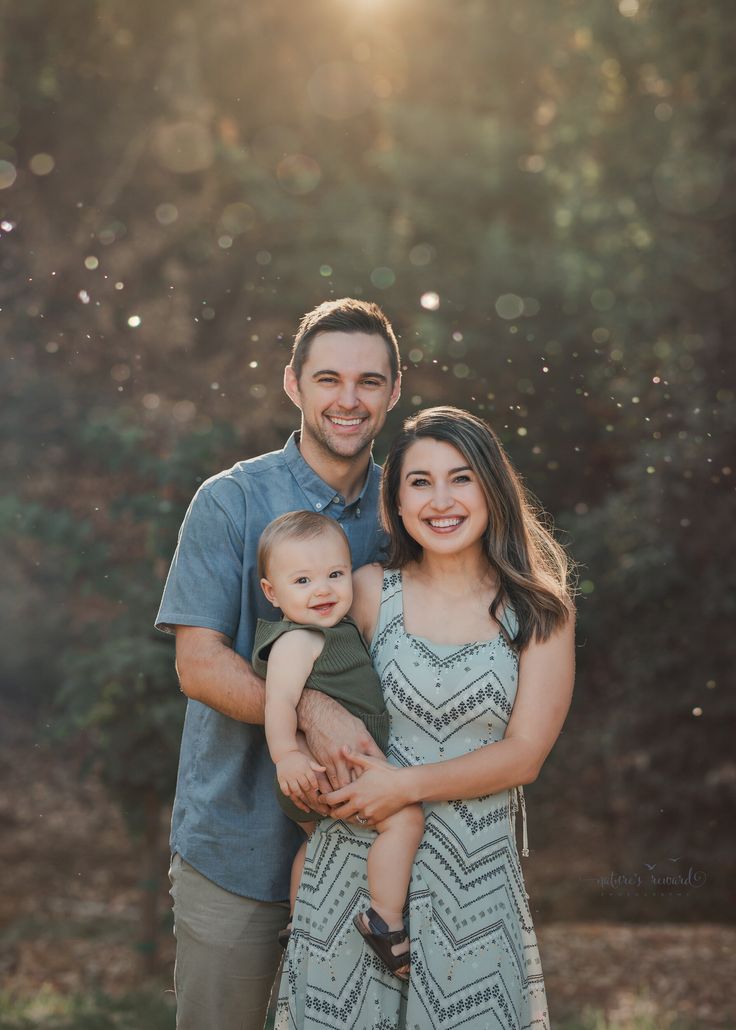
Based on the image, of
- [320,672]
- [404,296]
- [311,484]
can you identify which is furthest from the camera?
[404,296]

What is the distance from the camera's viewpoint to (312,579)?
253cm

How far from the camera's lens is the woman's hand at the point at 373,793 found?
2.32m

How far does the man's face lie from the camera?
2.92 m

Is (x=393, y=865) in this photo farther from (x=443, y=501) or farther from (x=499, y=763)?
(x=443, y=501)

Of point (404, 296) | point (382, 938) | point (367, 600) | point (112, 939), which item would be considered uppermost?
point (404, 296)

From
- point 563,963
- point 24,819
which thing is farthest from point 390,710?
point 24,819

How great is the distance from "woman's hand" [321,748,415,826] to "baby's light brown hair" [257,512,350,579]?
1.72ft

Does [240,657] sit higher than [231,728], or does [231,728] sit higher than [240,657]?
[240,657]

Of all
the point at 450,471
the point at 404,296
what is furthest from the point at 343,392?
the point at 404,296

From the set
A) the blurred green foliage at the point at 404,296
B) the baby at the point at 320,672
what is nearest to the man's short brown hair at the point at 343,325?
the baby at the point at 320,672

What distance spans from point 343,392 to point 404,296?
18.8 ft

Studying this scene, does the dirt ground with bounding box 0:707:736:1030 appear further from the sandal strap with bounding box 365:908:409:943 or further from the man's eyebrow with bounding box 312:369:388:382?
the man's eyebrow with bounding box 312:369:388:382

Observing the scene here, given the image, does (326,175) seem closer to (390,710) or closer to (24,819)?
(24,819)

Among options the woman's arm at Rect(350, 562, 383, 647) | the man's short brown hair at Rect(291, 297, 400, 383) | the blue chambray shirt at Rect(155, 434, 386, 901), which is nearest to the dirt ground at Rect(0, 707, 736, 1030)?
the blue chambray shirt at Rect(155, 434, 386, 901)
